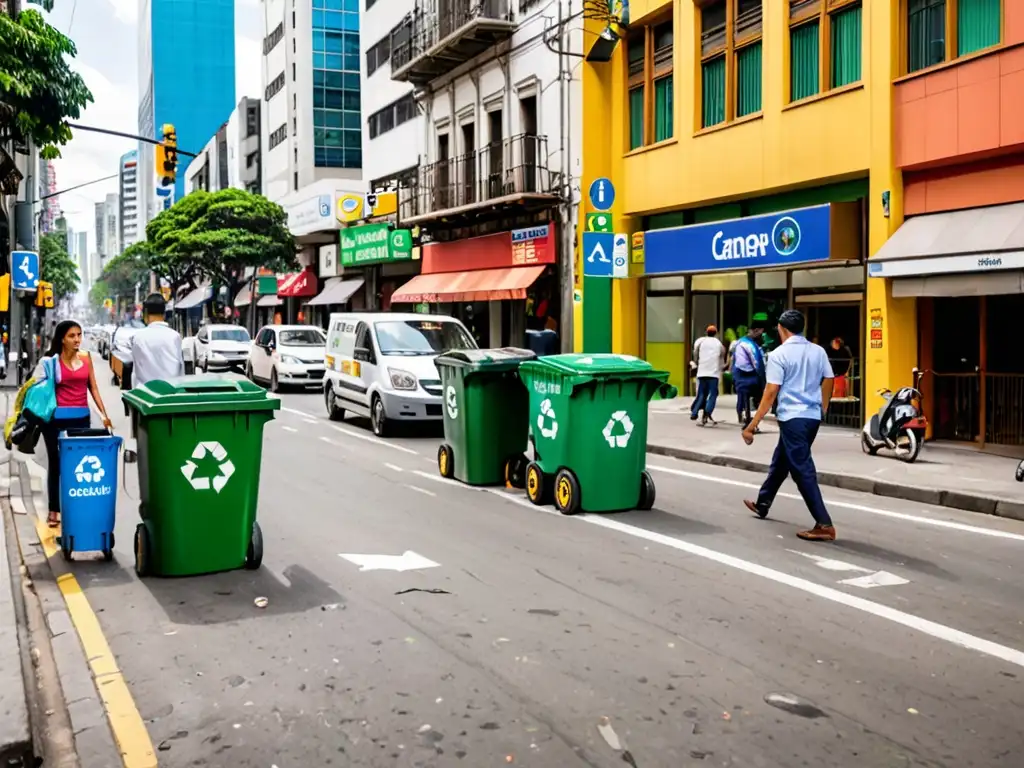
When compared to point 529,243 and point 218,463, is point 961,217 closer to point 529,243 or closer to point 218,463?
point 218,463

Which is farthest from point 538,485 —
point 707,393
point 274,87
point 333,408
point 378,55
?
point 274,87

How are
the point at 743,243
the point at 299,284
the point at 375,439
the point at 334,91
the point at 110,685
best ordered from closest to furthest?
the point at 110,685 → the point at 375,439 → the point at 743,243 → the point at 299,284 → the point at 334,91

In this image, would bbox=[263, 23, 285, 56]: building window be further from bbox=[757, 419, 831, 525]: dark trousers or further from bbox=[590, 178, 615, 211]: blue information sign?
bbox=[757, 419, 831, 525]: dark trousers

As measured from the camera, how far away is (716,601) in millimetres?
6652

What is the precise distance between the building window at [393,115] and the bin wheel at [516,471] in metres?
27.2

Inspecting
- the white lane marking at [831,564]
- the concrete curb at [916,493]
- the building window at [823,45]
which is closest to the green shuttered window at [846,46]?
the building window at [823,45]

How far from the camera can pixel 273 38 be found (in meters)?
63.8

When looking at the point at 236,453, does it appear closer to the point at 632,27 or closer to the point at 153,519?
the point at 153,519

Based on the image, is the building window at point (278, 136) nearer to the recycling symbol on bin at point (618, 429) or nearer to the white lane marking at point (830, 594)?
the recycling symbol on bin at point (618, 429)

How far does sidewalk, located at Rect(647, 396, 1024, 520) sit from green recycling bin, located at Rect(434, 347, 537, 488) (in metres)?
3.67

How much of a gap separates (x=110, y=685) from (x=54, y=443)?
12.0ft

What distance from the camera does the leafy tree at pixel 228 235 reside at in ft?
172

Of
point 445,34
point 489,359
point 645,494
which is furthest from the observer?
point 445,34

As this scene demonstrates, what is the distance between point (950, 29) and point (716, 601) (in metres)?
11.7
